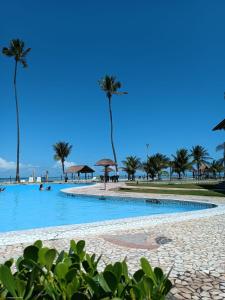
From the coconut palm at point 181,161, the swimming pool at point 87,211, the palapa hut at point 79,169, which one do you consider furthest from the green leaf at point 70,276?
the coconut palm at point 181,161

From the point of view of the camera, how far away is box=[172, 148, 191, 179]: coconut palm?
48.3 m

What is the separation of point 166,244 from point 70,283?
3971mm

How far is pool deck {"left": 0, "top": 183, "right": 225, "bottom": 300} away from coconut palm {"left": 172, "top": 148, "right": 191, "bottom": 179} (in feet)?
133

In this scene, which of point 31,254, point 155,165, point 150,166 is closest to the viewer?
point 31,254

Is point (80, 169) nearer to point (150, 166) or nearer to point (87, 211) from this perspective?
point (150, 166)

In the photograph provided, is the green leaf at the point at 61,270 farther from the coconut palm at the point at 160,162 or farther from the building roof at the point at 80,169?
the coconut palm at the point at 160,162

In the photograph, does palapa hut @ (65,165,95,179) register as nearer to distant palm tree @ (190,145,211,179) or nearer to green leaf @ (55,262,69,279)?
distant palm tree @ (190,145,211,179)

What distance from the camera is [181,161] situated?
1916 inches

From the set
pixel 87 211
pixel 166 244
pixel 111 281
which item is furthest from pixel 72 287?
pixel 87 211

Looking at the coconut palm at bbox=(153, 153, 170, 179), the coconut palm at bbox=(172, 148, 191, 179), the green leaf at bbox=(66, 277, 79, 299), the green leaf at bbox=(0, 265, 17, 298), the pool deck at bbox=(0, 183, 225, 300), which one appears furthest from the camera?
the coconut palm at bbox=(172, 148, 191, 179)

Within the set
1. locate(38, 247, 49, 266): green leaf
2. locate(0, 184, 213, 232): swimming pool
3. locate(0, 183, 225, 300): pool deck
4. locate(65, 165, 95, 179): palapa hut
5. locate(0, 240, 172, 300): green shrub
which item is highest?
locate(65, 165, 95, 179): palapa hut

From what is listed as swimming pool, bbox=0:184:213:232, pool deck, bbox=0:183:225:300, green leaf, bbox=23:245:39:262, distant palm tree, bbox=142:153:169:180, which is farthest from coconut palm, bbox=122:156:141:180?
green leaf, bbox=23:245:39:262

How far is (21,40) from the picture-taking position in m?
38.7

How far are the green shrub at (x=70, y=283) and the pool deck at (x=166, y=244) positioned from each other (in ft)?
3.77
